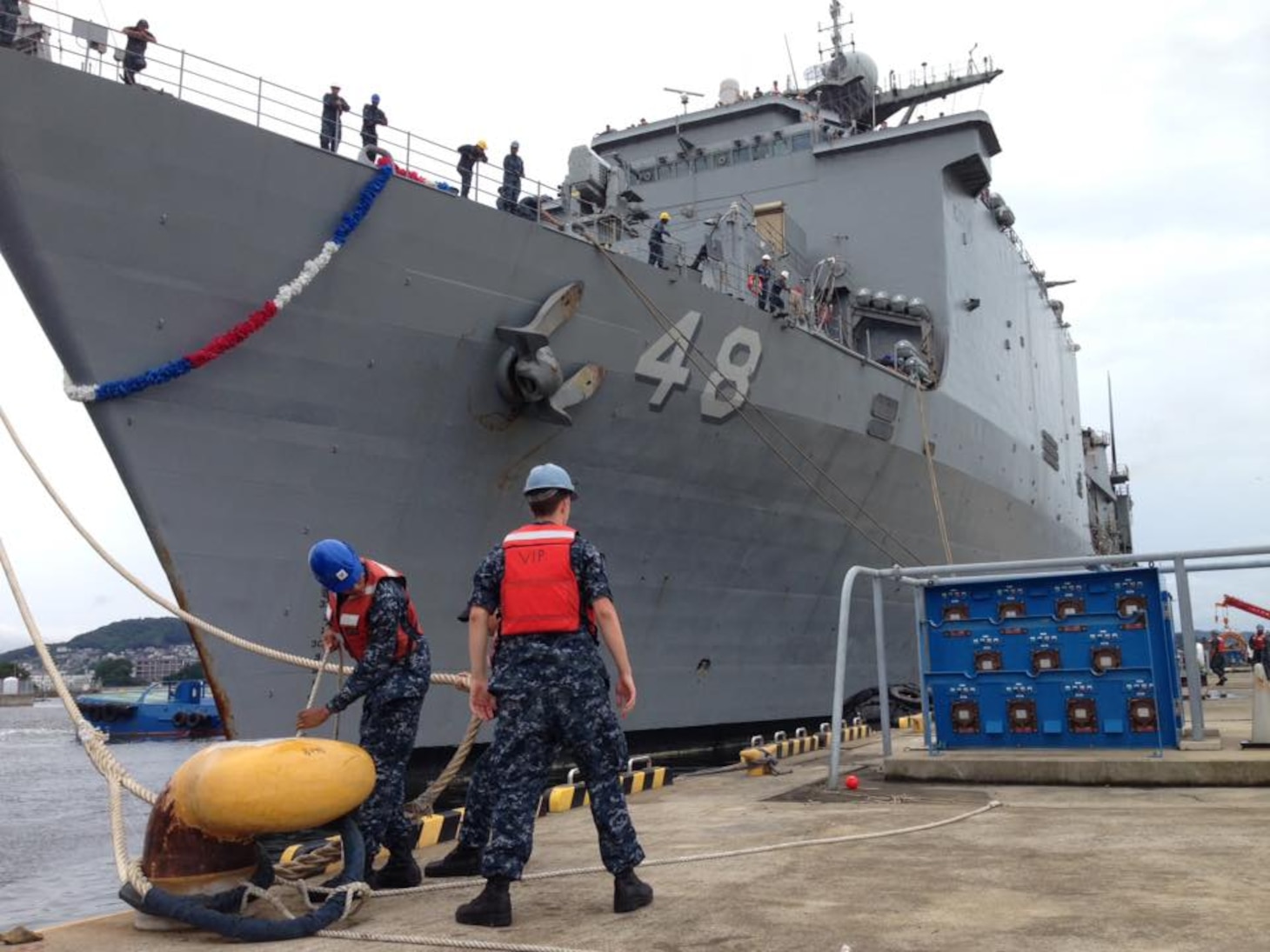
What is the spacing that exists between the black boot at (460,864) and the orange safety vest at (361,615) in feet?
2.51

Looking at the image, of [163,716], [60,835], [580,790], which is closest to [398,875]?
[580,790]

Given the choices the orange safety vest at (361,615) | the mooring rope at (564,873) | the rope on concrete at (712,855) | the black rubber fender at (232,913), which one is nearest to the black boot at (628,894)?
the mooring rope at (564,873)

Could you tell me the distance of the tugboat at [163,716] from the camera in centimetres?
2869

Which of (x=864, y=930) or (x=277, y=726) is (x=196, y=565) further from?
(x=864, y=930)

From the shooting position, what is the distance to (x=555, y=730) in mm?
3160

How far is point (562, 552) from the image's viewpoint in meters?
3.19

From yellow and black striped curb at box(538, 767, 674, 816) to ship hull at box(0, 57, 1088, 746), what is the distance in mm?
3073

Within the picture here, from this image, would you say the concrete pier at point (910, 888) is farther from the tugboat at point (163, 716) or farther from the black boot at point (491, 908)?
the tugboat at point (163, 716)

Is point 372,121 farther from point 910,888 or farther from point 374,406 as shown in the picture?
point 910,888

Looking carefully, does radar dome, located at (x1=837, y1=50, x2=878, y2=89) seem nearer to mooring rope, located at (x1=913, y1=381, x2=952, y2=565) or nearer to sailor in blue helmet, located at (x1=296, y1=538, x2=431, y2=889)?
mooring rope, located at (x1=913, y1=381, x2=952, y2=565)

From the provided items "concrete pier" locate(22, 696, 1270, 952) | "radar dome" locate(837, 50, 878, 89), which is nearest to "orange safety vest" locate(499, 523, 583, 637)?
"concrete pier" locate(22, 696, 1270, 952)

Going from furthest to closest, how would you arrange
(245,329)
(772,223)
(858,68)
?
(858,68), (772,223), (245,329)

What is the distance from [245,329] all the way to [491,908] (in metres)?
5.78

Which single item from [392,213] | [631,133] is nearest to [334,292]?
[392,213]
